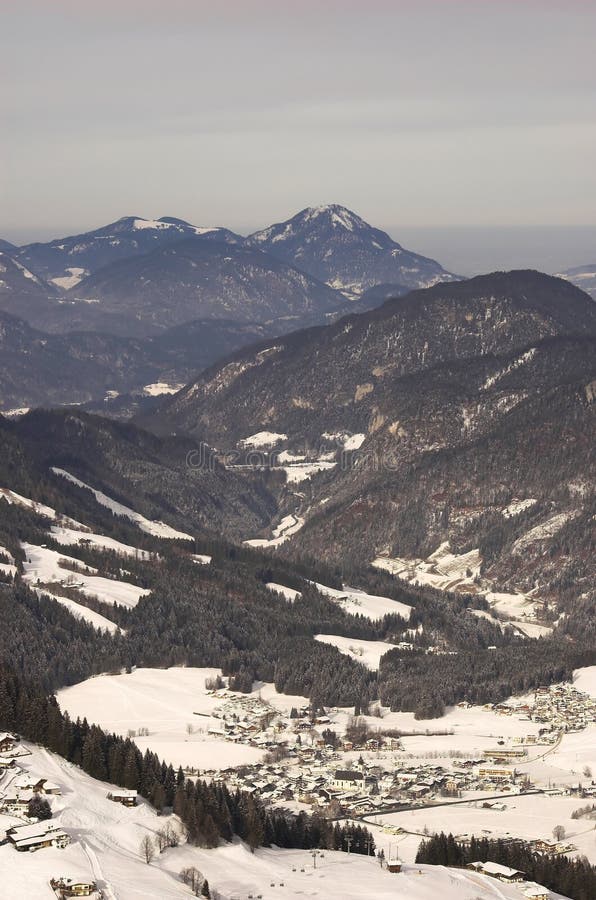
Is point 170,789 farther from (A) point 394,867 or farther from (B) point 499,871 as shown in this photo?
(B) point 499,871

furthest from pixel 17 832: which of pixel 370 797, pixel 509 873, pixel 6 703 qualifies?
pixel 370 797

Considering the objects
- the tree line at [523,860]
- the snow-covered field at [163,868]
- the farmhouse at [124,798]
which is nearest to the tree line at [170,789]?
the snow-covered field at [163,868]

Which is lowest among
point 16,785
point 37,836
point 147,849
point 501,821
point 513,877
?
point 501,821

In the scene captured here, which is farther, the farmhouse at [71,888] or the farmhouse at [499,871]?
Result: the farmhouse at [499,871]

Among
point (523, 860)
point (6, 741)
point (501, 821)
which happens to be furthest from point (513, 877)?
point (6, 741)

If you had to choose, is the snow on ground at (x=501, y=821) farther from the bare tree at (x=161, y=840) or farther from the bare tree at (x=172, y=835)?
the bare tree at (x=161, y=840)

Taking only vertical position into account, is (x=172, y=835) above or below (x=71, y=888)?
below
